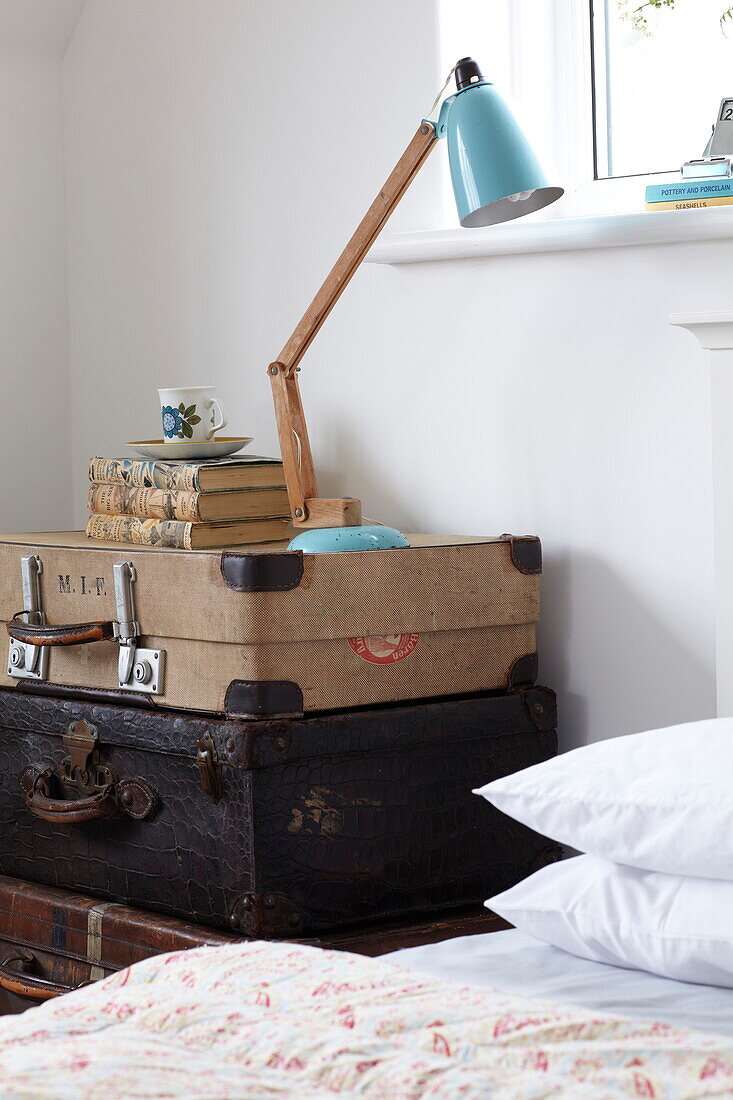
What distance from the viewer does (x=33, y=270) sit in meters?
2.02

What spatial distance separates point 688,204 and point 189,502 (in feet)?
2.17

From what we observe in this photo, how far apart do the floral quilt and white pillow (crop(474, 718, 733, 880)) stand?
0.22 metres

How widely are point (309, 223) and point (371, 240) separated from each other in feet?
0.92

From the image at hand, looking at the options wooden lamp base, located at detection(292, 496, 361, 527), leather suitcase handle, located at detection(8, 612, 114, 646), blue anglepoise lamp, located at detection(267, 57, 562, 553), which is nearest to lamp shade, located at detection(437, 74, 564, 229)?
blue anglepoise lamp, located at detection(267, 57, 562, 553)

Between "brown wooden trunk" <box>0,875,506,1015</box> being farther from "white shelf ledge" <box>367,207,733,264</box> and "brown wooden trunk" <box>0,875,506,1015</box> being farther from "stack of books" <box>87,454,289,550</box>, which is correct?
"white shelf ledge" <box>367,207,733,264</box>

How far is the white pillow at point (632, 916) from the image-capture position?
82cm

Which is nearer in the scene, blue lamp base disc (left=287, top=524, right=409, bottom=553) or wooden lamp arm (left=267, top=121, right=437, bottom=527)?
blue lamp base disc (left=287, top=524, right=409, bottom=553)

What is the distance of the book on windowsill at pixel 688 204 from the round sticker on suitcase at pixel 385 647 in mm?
563

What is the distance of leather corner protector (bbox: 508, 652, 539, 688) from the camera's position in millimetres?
1467

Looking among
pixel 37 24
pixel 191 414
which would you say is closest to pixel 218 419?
pixel 191 414

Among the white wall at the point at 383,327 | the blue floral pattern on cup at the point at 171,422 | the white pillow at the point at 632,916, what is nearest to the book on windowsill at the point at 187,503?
the blue floral pattern on cup at the point at 171,422

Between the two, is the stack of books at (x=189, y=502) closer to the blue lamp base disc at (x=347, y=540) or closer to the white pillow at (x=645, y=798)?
the blue lamp base disc at (x=347, y=540)

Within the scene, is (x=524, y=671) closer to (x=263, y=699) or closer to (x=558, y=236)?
(x=263, y=699)

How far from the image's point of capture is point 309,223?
1769 millimetres
